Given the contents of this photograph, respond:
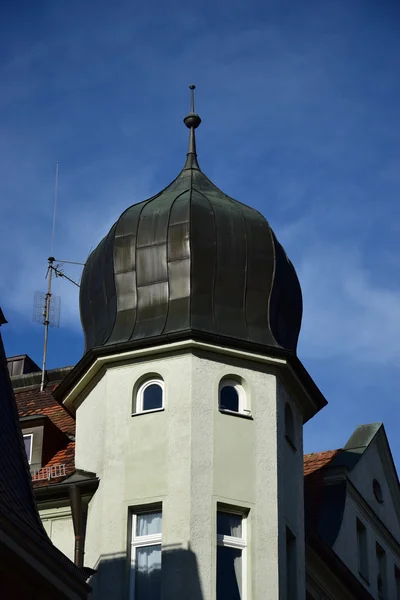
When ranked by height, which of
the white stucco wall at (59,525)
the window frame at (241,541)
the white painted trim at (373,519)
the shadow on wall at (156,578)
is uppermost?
the white painted trim at (373,519)

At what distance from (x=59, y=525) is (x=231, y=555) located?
3075 millimetres

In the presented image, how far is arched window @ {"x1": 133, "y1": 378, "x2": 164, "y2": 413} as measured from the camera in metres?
25.2

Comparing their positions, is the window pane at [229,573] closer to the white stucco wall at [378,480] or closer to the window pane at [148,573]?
the window pane at [148,573]

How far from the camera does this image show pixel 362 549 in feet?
105

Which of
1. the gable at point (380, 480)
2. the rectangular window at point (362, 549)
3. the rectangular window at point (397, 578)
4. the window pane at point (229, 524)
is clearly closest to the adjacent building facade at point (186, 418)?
the window pane at point (229, 524)

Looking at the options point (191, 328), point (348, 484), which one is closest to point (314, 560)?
point (348, 484)

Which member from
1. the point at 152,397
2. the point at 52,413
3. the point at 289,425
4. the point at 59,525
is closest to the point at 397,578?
the point at 52,413

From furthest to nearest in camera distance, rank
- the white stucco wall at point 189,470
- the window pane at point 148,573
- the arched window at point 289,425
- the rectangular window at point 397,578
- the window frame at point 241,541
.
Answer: the rectangular window at point 397,578
the arched window at point 289,425
the window frame at point 241,541
the white stucco wall at point 189,470
the window pane at point 148,573

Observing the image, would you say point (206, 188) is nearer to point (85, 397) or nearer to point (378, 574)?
point (85, 397)

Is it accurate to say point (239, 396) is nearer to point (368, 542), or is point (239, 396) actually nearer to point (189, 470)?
point (189, 470)

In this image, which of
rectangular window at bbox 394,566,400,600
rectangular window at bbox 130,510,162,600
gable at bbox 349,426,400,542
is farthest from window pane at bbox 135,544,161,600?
rectangular window at bbox 394,566,400,600

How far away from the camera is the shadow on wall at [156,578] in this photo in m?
23.1

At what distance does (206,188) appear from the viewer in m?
27.7

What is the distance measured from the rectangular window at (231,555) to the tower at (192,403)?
2 cm
